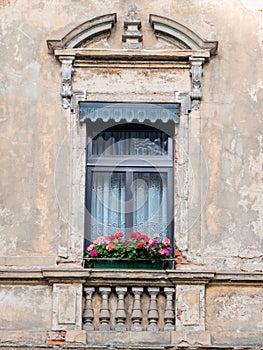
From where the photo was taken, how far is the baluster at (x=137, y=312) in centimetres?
1223

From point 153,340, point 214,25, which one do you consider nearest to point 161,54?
point 214,25

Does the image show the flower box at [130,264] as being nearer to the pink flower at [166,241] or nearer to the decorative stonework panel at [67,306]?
the pink flower at [166,241]

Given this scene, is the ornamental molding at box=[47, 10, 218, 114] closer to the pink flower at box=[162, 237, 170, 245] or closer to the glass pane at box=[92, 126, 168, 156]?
the glass pane at box=[92, 126, 168, 156]

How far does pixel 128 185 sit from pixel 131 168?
0.20 metres

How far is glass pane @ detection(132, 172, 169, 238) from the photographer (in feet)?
42.8

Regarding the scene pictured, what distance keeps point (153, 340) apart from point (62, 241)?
1516 millimetres

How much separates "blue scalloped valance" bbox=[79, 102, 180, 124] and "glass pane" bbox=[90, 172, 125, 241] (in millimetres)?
670

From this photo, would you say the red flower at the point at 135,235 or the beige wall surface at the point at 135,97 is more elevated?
the beige wall surface at the point at 135,97

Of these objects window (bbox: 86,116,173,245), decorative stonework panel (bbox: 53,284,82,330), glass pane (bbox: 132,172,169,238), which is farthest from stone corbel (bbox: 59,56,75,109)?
decorative stonework panel (bbox: 53,284,82,330)

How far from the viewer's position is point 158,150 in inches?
522

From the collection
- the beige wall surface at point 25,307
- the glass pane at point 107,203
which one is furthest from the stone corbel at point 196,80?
the beige wall surface at point 25,307

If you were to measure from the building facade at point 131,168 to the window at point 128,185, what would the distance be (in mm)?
16

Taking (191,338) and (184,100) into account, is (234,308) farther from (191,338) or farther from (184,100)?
(184,100)

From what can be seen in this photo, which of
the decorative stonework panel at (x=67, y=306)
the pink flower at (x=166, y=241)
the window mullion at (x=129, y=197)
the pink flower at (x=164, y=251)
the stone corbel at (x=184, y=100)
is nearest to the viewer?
the decorative stonework panel at (x=67, y=306)
